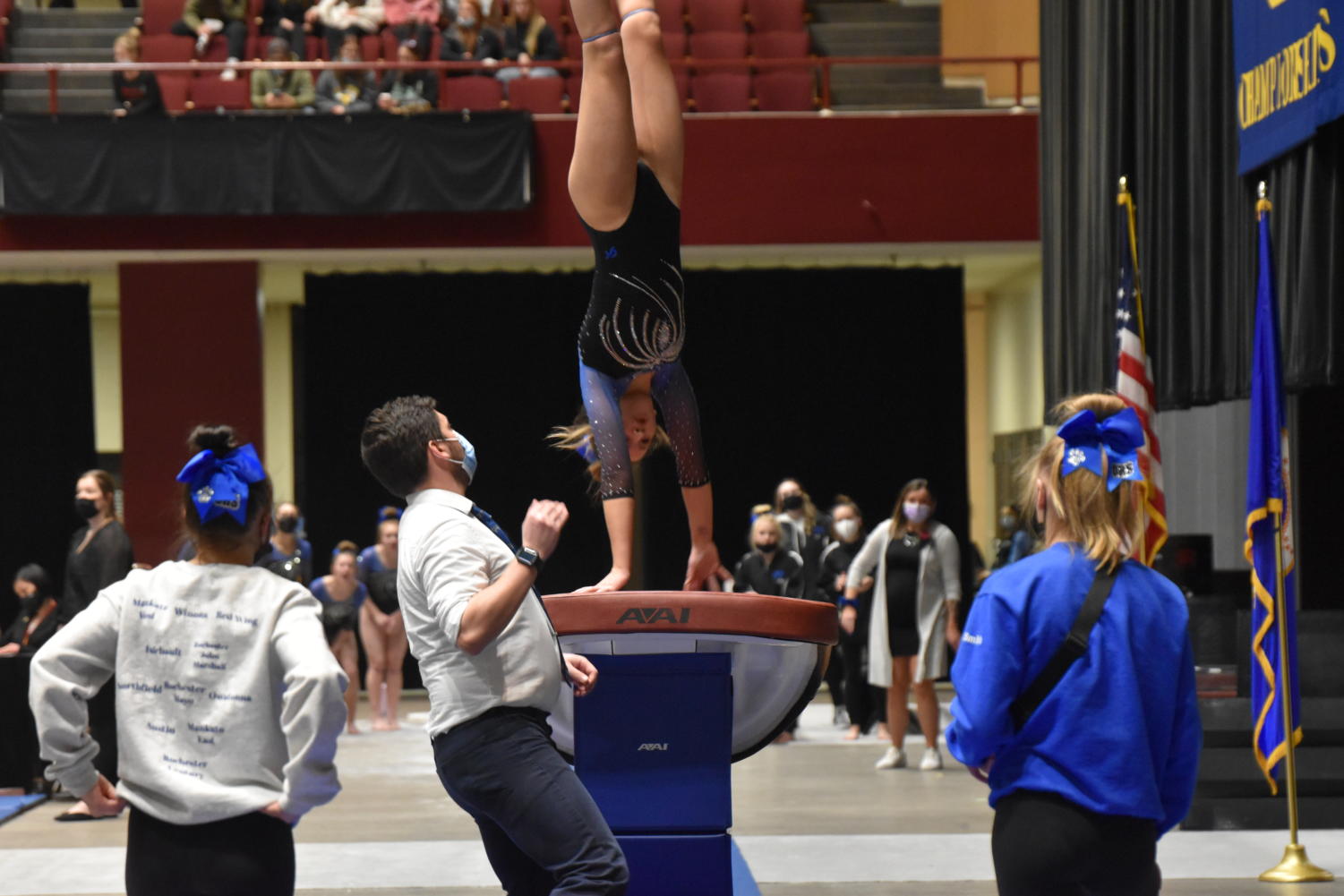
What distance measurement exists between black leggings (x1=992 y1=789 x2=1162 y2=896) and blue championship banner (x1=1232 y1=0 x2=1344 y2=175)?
13.8 feet

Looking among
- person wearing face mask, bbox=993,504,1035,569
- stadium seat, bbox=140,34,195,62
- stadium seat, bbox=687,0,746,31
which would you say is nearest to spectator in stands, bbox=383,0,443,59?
stadium seat, bbox=140,34,195,62

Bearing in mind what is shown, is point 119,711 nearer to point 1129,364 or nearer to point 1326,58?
point 1326,58

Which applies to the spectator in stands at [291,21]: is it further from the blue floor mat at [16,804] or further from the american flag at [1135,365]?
the american flag at [1135,365]

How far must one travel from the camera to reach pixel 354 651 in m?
10.8

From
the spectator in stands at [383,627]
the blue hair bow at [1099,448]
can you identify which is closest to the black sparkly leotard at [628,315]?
the blue hair bow at [1099,448]

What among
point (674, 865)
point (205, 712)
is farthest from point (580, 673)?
point (205, 712)

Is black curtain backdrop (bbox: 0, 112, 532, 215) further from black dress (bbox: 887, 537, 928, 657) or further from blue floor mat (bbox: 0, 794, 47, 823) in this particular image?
blue floor mat (bbox: 0, 794, 47, 823)

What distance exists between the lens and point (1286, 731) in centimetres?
596

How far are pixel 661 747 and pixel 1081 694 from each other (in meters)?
1.29

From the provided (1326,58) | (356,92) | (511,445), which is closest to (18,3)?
(356,92)

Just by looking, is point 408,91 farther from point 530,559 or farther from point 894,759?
point 530,559

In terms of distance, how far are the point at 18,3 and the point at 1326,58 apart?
13.8 meters

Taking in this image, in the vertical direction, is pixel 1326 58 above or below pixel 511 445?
above

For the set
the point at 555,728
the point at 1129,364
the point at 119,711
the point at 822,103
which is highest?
the point at 822,103
